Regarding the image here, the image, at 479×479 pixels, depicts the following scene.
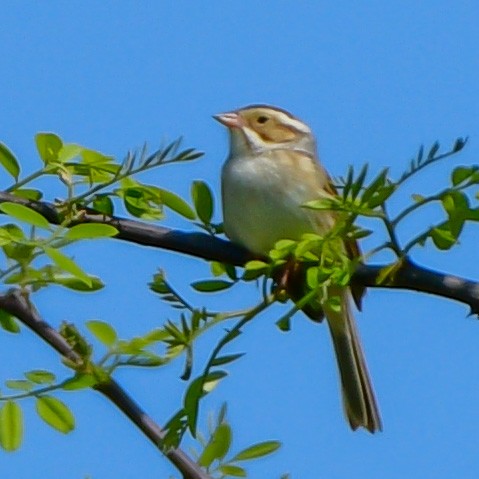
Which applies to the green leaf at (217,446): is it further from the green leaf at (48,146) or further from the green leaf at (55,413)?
the green leaf at (48,146)

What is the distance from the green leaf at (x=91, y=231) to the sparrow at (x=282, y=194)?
1.20 metres

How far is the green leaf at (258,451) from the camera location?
100.0 inches

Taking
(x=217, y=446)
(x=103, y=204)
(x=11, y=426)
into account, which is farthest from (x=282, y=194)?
(x=11, y=426)

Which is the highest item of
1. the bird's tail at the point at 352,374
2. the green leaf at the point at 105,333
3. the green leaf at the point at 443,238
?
the bird's tail at the point at 352,374

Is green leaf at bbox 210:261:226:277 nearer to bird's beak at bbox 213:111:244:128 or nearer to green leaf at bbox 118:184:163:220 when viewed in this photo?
green leaf at bbox 118:184:163:220

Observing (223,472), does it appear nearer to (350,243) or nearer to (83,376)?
(83,376)

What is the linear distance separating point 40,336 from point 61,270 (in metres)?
0.20

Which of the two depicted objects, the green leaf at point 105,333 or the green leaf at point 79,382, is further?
the green leaf at point 105,333

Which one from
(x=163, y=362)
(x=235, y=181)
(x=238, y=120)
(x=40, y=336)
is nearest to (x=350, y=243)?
(x=163, y=362)

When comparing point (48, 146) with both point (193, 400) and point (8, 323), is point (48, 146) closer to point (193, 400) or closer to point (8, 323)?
point (8, 323)

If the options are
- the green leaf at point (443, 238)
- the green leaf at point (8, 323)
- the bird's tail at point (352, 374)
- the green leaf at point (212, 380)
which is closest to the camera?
the green leaf at point (443, 238)

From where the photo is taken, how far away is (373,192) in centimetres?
223

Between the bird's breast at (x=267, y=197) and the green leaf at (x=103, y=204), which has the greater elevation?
the bird's breast at (x=267, y=197)

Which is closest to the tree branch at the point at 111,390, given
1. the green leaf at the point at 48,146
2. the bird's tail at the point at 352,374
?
the green leaf at the point at 48,146
